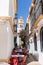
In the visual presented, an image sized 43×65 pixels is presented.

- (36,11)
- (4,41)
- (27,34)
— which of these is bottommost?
(27,34)

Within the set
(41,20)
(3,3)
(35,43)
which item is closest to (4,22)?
(3,3)

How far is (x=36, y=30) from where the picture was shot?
2908mm

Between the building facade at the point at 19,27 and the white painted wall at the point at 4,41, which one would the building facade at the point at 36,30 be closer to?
the building facade at the point at 19,27

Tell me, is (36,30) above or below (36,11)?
below

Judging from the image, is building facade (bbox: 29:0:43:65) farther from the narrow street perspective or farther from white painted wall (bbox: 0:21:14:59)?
white painted wall (bbox: 0:21:14:59)

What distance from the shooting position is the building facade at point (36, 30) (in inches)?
112

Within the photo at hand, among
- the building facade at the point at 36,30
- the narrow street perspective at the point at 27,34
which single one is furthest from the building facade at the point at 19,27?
the building facade at the point at 36,30

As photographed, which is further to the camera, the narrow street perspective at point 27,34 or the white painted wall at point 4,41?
the narrow street perspective at point 27,34

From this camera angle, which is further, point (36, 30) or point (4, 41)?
point (36, 30)

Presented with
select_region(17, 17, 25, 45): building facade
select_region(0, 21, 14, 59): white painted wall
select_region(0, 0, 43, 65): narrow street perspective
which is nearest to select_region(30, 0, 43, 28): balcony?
select_region(0, 0, 43, 65): narrow street perspective

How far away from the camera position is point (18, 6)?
352 cm

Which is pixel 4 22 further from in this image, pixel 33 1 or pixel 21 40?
pixel 33 1

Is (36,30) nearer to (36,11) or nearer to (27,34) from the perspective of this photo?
(27,34)

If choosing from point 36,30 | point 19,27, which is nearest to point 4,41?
point 36,30
